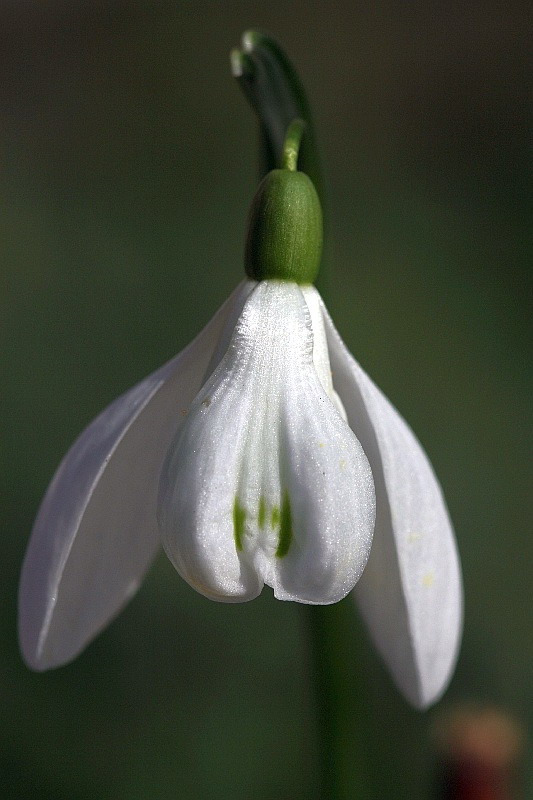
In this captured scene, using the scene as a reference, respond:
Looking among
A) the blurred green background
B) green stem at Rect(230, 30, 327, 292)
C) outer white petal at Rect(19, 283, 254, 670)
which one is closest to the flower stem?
the blurred green background


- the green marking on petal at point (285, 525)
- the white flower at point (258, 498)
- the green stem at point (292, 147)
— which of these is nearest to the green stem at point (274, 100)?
the green stem at point (292, 147)

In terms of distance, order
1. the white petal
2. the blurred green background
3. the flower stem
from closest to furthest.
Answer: the white petal, the flower stem, the blurred green background

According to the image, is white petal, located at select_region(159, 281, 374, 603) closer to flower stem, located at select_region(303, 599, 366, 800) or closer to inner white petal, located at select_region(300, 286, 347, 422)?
inner white petal, located at select_region(300, 286, 347, 422)

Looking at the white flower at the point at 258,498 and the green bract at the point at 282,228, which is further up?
the green bract at the point at 282,228

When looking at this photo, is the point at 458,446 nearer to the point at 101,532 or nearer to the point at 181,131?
the point at 101,532

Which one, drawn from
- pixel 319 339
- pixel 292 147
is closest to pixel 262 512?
pixel 319 339

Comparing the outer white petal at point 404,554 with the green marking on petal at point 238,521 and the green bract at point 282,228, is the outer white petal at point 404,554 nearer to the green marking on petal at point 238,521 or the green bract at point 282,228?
the green bract at point 282,228

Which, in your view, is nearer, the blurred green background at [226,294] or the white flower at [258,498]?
the white flower at [258,498]
